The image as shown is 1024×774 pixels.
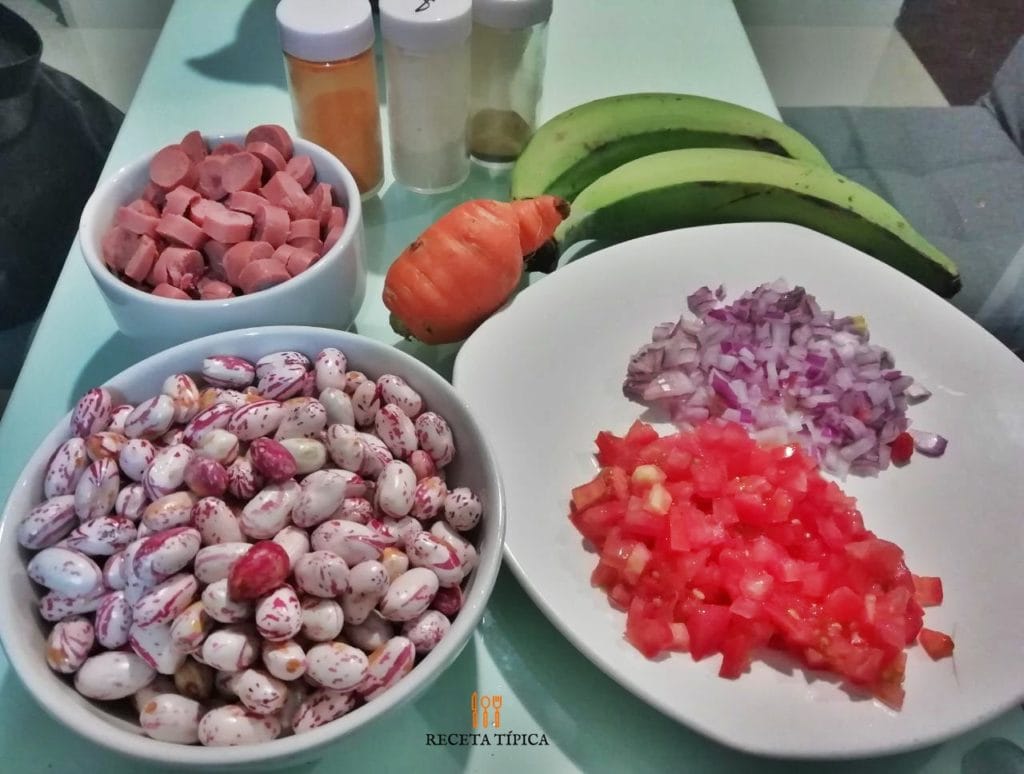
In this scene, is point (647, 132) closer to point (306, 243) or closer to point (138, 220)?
point (306, 243)

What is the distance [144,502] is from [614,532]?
1.14ft

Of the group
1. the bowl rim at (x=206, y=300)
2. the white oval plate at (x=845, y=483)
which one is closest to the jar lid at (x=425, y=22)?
the bowl rim at (x=206, y=300)

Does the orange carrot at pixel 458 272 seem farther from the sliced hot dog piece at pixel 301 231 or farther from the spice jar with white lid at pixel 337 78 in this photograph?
the spice jar with white lid at pixel 337 78

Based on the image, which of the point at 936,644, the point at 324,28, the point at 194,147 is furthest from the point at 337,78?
the point at 936,644

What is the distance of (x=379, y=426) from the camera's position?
24.6 inches

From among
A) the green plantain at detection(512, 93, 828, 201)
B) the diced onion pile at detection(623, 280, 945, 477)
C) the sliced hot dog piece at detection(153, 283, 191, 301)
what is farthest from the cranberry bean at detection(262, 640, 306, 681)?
the green plantain at detection(512, 93, 828, 201)

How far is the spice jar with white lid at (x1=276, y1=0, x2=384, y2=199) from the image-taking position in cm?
84

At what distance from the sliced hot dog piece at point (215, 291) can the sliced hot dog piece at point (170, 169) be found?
0.38 ft

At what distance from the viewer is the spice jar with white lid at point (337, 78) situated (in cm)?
84

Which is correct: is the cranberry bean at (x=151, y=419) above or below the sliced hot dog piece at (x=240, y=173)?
below

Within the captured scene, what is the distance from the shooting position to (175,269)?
710mm

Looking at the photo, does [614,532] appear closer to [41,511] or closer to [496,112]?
[41,511]

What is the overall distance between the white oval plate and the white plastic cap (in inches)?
10.8

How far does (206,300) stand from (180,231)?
0.27 ft
